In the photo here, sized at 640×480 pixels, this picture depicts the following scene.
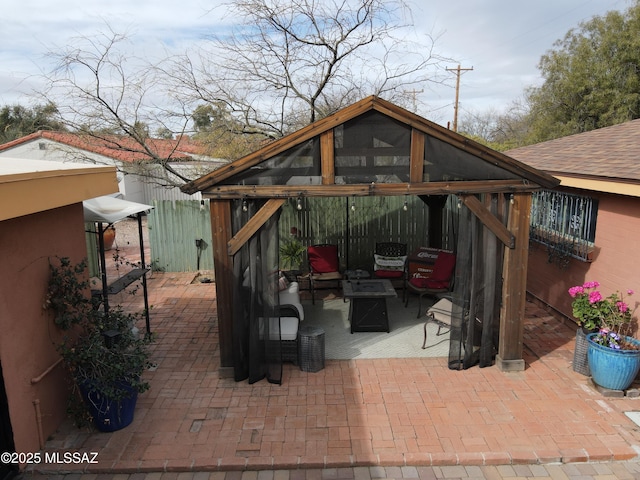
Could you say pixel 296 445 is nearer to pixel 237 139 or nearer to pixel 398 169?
pixel 398 169

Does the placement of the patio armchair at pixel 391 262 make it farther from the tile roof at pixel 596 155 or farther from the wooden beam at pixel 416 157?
the wooden beam at pixel 416 157

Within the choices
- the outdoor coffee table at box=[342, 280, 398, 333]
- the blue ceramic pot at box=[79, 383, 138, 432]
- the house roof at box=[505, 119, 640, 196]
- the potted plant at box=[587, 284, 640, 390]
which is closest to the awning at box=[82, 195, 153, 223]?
the blue ceramic pot at box=[79, 383, 138, 432]

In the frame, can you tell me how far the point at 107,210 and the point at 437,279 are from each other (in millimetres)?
5168

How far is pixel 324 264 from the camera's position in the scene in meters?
8.23

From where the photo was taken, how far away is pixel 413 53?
9258 mm

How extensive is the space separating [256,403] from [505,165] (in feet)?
12.4

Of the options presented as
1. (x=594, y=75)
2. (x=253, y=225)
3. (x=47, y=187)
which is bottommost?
(x=253, y=225)

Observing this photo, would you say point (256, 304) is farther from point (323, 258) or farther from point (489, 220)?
point (323, 258)

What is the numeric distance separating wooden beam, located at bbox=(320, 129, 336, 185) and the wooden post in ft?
6.86

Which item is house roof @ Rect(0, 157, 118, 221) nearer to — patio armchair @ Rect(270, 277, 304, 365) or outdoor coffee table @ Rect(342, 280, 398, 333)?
patio armchair @ Rect(270, 277, 304, 365)

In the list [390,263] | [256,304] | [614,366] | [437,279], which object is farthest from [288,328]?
[614,366]

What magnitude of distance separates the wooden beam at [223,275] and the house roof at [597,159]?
4567 millimetres

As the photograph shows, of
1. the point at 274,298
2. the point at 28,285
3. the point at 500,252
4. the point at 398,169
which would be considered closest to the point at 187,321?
the point at 274,298

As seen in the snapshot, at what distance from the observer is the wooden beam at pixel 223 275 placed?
486cm
